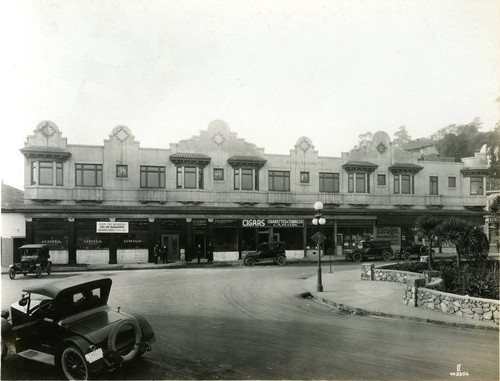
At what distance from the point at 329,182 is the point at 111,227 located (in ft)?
54.9

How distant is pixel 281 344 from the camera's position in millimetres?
7613

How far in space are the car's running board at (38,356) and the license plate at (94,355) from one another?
1.41 metres

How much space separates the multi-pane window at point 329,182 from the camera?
94.4ft

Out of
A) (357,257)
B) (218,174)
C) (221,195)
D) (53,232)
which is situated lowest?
(357,257)

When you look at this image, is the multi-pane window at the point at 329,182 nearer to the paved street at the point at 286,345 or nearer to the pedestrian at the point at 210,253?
the pedestrian at the point at 210,253

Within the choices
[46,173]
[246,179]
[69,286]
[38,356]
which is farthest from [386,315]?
[46,173]

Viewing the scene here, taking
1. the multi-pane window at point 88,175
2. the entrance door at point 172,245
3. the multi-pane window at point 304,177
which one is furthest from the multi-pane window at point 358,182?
the multi-pane window at point 88,175

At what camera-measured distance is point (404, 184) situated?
1089 inches

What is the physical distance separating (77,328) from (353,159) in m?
25.8

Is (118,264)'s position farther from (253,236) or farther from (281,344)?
(281,344)

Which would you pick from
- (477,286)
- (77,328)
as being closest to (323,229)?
(477,286)

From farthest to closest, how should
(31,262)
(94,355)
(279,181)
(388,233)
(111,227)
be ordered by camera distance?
(279,181)
(388,233)
(111,227)
(31,262)
(94,355)

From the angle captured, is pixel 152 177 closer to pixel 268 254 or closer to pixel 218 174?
pixel 218 174

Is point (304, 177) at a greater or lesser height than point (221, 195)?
greater
